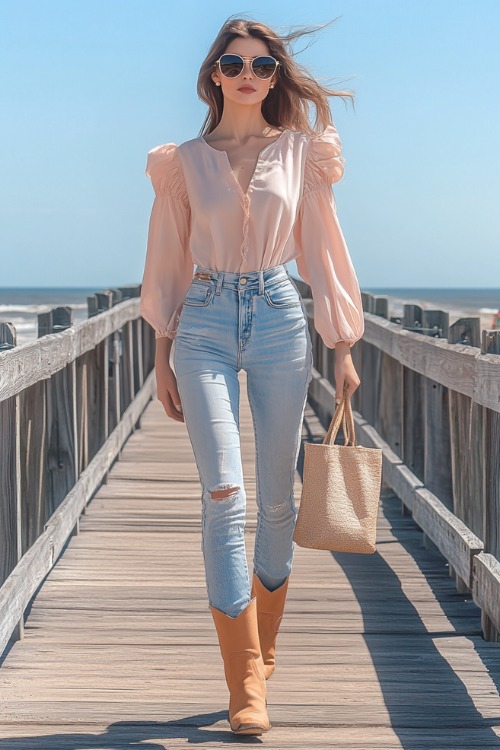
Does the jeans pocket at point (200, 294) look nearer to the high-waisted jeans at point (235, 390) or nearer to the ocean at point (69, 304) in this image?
the high-waisted jeans at point (235, 390)

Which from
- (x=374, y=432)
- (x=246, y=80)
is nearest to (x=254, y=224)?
Result: (x=246, y=80)

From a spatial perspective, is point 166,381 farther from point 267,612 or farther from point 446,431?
point 446,431

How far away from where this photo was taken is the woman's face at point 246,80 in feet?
10.2

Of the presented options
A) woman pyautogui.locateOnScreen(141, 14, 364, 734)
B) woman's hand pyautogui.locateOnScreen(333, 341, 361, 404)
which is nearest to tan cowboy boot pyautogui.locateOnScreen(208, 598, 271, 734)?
woman pyautogui.locateOnScreen(141, 14, 364, 734)

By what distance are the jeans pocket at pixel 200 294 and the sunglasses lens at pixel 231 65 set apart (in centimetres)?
59

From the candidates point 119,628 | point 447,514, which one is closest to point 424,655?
point 447,514

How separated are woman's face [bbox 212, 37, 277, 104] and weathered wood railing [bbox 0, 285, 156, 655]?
38.1 inches

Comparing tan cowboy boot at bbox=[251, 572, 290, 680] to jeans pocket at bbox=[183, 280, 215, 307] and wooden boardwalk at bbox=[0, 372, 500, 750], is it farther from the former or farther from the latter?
jeans pocket at bbox=[183, 280, 215, 307]

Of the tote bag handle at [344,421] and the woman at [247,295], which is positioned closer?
the woman at [247,295]

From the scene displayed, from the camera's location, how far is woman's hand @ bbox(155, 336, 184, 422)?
3.21 meters

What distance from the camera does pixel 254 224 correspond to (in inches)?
119

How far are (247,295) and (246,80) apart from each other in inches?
24.2

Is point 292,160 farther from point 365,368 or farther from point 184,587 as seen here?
point 365,368

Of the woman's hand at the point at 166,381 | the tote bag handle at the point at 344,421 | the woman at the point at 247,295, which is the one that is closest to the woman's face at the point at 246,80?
the woman at the point at 247,295
